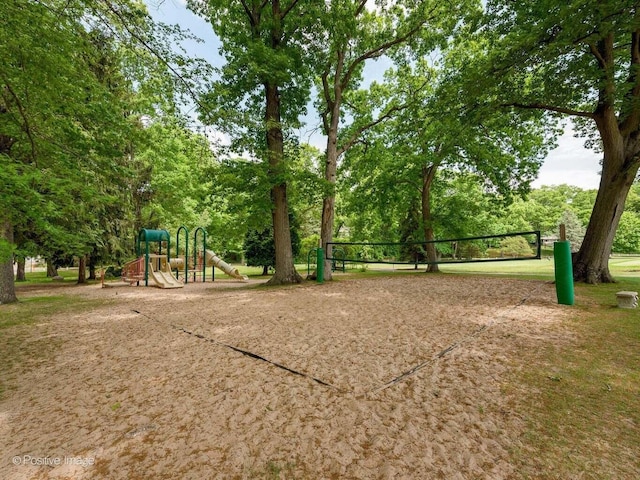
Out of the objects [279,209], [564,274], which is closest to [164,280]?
[279,209]

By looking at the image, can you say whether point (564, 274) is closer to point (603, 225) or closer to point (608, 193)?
point (603, 225)

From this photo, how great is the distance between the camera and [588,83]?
7.23 meters

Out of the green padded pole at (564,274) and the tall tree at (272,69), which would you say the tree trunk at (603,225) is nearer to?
the green padded pole at (564,274)

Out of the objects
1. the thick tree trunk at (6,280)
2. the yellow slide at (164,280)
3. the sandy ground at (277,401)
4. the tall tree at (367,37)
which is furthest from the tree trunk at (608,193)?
the thick tree trunk at (6,280)

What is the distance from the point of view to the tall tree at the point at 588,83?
6309 mm

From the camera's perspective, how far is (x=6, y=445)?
1.92m

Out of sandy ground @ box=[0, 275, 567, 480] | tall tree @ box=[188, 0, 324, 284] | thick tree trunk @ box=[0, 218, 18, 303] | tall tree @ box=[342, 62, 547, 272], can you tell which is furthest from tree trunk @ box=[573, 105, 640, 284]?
thick tree trunk @ box=[0, 218, 18, 303]

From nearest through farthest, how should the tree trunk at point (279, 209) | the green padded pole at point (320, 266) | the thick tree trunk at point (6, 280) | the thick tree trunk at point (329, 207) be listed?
1. the thick tree trunk at point (6, 280)
2. the tree trunk at point (279, 209)
3. the green padded pole at point (320, 266)
4. the thick tree trunk at point (329, 207)

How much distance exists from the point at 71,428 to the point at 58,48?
210 inches

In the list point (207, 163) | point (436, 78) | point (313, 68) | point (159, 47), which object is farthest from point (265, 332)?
point (436, 78)

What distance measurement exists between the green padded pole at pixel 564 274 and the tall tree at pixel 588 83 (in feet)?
11.8

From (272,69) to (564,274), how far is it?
911cm

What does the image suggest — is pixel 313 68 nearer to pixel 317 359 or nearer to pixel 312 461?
pixel 317 359

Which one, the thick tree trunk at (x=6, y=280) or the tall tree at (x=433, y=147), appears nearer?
the thick tree trunk at (x=6, y=280)
